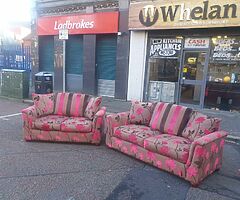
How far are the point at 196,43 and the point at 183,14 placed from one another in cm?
114

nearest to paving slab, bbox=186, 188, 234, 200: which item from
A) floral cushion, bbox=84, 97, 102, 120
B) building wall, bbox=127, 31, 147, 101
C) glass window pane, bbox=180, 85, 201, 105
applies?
floral cushion, bbox=84, 97, 102, 120

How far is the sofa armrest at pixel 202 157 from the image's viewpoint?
3.66m

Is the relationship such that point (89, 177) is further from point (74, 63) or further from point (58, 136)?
point (74, 63)

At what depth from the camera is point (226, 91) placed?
883 centimetres

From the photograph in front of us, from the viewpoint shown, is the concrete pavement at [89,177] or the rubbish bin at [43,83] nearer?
the concrete pavement at [89,177]

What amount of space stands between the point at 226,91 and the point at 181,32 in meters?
2.70

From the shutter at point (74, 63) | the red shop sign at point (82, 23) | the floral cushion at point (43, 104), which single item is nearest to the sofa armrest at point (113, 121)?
the floral cushion at point (43, 104)

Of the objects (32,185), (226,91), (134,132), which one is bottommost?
(32,185)

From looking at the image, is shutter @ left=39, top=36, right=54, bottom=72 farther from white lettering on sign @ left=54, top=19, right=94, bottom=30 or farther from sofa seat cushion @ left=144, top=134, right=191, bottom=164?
sofa seat cushion @ left=144, top=134, right=191, bottom=164

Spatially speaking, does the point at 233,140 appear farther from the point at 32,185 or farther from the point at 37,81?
the point at 37,81

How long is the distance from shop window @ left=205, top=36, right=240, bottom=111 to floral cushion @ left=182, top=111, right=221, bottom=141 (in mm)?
4857

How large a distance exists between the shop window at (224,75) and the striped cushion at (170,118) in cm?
472

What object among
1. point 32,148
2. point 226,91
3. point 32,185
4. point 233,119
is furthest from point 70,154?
point 226,91

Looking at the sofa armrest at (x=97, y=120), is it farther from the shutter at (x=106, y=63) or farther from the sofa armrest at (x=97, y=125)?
the shutter at (x=106, y=63)
